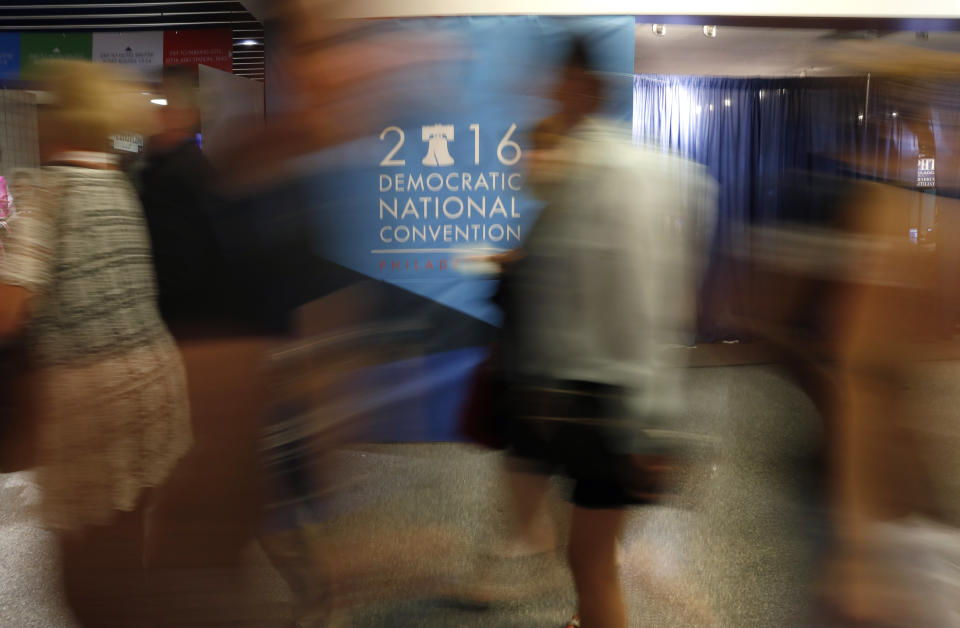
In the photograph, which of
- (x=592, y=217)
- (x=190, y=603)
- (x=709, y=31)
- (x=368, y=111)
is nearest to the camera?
(x=368, y=111)

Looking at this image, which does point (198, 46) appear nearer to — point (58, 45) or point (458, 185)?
point (58, 45)

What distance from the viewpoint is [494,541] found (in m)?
3.10

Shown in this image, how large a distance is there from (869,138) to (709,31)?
5.14 meters

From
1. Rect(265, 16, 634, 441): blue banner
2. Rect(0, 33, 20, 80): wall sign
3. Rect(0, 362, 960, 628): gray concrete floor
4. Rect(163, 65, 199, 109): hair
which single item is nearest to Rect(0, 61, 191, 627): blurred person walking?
Rect(163, 65, 199, 109): hair

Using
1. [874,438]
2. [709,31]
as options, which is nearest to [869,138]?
[874,438]

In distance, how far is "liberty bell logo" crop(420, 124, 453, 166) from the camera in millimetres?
3918

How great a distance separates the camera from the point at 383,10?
3.64 m

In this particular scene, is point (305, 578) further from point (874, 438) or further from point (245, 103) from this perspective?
point (874, 438)

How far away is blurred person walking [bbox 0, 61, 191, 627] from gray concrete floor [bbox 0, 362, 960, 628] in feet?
0.87

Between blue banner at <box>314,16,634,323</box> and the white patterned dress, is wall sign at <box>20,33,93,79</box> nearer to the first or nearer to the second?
blue banner at <box>314,16,634,323</box>

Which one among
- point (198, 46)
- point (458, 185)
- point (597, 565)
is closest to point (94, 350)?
point (597, 565)

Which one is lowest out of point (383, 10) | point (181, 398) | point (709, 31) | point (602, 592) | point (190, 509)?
point (602, 592)

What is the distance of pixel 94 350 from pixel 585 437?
38.8 inches

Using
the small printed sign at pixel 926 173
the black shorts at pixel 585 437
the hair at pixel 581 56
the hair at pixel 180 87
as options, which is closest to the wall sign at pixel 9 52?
the hair at pixel 180 87
